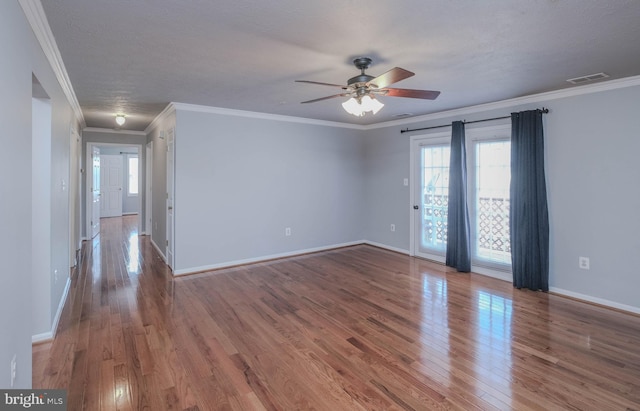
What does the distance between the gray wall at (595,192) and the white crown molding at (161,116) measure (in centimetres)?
470

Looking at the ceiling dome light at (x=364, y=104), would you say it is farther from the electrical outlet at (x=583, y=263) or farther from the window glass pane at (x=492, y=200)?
the electrical outlet at (x=583, y=263)

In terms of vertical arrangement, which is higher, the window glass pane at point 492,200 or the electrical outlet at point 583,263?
the window glass pane at point 492,200

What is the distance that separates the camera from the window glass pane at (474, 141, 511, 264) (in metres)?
4.56

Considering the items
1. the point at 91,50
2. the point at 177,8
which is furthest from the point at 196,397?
the point at 91,50

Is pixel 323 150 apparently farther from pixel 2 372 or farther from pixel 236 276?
pixel 2 372

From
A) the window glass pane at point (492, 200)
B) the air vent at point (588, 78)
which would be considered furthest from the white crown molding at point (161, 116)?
the air vent at point (588, 78)

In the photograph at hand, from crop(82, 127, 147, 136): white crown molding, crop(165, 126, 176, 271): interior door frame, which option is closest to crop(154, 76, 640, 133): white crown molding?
crop(165, 126, 176, 271): interior door frame

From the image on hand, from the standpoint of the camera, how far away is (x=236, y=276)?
15.3 feet

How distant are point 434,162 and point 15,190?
17.2 ft

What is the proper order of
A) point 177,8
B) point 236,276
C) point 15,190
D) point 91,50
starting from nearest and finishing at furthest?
point 15,190
point 177,8
point 91,50
point 236,276

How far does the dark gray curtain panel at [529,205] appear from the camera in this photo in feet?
13.3

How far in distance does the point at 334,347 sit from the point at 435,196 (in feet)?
11.9

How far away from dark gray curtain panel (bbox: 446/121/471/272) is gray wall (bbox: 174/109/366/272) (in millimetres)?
2087

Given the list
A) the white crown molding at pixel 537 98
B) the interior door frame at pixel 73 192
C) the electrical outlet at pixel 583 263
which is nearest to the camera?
the white crown molding at pixel 537 98
